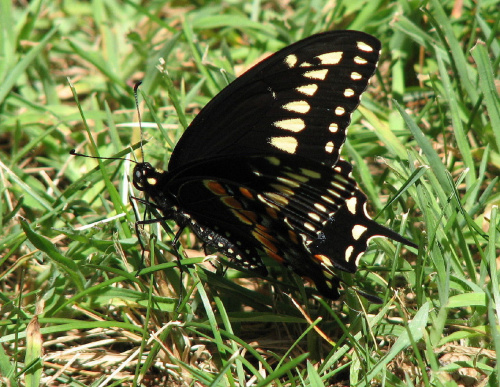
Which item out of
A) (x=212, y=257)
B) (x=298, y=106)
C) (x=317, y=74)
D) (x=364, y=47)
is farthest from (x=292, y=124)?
(x=212, y=257)

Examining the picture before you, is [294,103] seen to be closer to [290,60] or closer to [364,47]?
[290,60]

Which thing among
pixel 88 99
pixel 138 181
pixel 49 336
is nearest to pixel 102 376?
pixel 49 336

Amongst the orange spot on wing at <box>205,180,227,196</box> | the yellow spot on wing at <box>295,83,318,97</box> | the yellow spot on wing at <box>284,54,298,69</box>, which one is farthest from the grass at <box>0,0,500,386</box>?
the yellow spot on wing at <box>284,54,298,69</box>

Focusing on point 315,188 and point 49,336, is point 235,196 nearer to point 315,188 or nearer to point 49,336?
point 315,188

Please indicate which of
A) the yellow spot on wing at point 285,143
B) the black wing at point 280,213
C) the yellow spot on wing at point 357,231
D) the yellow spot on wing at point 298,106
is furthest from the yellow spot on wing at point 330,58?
the yellow spot on wing at point 357,231

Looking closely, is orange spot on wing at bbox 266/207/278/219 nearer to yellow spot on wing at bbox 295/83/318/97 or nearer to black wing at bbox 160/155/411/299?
black wing at bbox 160/155/411/299

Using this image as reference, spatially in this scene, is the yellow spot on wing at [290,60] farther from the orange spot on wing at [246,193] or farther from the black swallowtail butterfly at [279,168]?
the orange spot on wing at [246,193]
